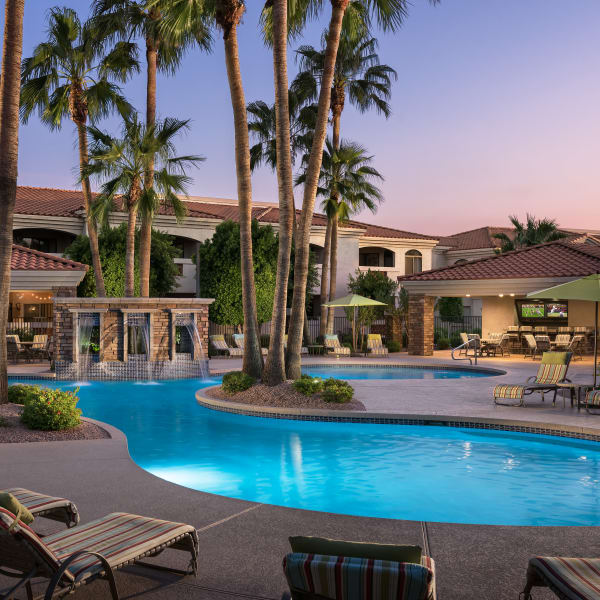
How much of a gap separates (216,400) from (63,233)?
947 inches

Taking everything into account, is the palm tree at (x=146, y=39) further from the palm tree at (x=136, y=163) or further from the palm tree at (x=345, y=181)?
the palm tree at (x=345, y=181)

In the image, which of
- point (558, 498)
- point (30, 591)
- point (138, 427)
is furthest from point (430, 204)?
point (30, 591)

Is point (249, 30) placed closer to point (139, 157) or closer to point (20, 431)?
point (139, 157)

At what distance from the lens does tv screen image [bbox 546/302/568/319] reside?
28906 mm

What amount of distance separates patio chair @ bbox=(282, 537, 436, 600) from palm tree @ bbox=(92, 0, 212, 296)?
61.6 feet

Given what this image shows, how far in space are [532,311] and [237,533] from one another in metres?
26.4

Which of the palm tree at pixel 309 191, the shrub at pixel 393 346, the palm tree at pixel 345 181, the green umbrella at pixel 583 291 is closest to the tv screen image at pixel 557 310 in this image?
the shrub at pixel 393 346

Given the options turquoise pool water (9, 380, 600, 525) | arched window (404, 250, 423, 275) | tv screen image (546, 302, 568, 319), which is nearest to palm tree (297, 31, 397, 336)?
tv screen image (546, 302, 568, 319)

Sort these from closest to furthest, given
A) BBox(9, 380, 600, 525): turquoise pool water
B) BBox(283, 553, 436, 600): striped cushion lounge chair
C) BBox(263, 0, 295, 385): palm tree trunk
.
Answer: BBox(283, 553, 436, 600): striped cushion lounge chair, BBox(9, 380, 600, 525): turquoise pool water, BBox(263, 0, 295, 385): palm tree trunk

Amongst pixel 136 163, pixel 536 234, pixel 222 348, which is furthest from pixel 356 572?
pixel 536 234

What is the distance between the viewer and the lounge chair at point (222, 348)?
27.0 m

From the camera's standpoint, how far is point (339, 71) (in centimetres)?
2728

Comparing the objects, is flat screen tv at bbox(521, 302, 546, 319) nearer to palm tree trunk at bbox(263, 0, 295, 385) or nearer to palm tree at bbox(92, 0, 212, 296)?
palm tree at bbox(92, 0, 212, 296)

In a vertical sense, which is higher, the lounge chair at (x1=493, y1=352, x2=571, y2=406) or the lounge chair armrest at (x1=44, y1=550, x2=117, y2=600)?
the lounge chair at (x1=493, y1=352, x2=571, y2=406)
